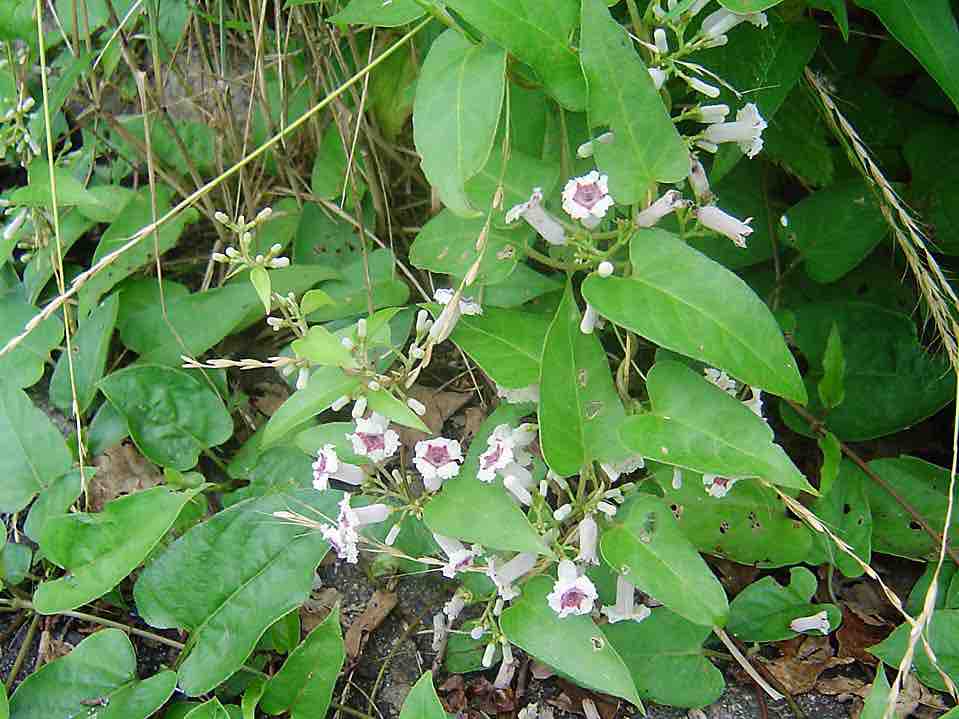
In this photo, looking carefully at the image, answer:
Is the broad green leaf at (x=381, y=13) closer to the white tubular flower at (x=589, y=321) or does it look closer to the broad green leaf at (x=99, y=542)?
the white tubular flower at (x=589, y=321)

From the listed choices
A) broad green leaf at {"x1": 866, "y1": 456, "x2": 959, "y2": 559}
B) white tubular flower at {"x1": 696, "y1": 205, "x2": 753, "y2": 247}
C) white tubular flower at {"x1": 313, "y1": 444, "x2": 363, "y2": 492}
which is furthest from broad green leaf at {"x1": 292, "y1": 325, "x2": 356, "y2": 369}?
broad green leaf at {"x1": 866, "y1": 456, "x2": 959, "y2": 559}

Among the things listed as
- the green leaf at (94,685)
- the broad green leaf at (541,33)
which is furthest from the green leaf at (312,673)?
the broad green leaf at (541,33)

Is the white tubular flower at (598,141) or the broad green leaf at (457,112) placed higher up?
the broad green leaf at (457,112)

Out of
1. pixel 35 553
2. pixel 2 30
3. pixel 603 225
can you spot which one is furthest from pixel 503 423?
pixel 2 30

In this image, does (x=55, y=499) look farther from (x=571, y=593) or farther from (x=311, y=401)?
(x=571, y=593)

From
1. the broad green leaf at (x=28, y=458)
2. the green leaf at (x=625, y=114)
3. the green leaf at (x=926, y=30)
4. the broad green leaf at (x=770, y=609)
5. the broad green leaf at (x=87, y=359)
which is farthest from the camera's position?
the broad green leaf at (x=87, y=359)

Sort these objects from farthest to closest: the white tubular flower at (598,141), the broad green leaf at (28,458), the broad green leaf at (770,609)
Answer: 1. the broad green leaf at (28,458)
2. the broad green leaf at (770,609)
3. the white tubular flower at (598,141)
